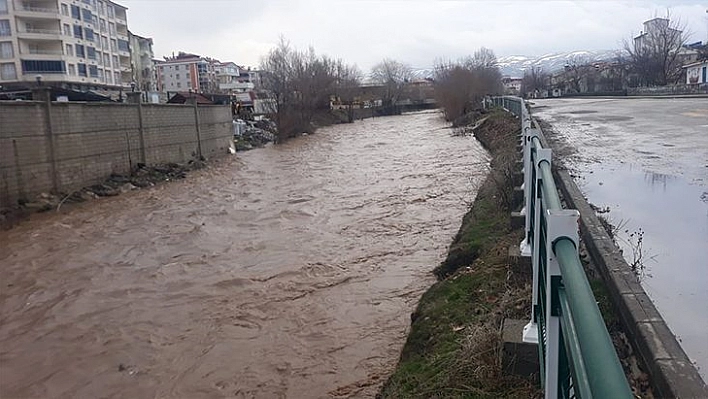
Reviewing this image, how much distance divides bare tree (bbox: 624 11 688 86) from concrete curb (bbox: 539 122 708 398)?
69460 millimetres

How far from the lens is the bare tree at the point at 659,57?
2621 inches

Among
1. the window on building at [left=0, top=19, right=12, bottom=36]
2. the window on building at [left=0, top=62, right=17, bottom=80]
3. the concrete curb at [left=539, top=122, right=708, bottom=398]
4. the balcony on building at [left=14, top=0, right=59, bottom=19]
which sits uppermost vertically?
the balcony on building at [left=14, top=0, right=59, bottom=19]

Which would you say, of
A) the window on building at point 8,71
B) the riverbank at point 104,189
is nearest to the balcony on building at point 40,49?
the window on building at point 8,71

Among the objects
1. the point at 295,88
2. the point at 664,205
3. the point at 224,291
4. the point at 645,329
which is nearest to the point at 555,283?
the point at 645,329

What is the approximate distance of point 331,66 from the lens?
260ft

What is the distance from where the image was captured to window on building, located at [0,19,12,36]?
5250cm

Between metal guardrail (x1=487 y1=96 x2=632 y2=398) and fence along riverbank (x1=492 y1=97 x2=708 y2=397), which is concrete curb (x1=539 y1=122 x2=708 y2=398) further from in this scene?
metal guardrail (x1=487 y1=96 x2=632 y2=398)

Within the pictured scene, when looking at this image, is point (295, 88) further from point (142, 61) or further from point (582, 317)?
point (582, 317)

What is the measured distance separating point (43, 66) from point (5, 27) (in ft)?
14.9

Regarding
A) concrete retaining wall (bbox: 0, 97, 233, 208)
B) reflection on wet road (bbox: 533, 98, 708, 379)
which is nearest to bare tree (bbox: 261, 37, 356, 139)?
concrete retaining wall (bbox: 0, 97, 233, 208)

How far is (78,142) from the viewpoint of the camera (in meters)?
21.2

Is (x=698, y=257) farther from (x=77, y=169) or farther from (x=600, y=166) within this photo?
(x=77, y=169)

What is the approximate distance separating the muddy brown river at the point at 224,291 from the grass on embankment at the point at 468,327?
2.54ft

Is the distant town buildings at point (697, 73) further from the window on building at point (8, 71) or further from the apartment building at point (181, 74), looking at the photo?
the apartment building at point (181, 74)
